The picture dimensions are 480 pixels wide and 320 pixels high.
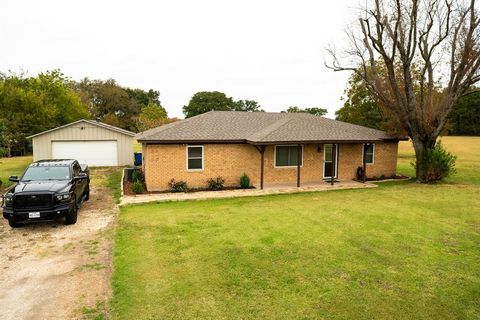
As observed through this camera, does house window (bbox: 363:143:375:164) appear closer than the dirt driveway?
No


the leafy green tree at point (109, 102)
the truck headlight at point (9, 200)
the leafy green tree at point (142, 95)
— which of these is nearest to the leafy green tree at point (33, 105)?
the leafy green tree at point (109, 102)

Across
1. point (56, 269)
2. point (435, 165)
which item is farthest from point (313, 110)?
point (56, 269)

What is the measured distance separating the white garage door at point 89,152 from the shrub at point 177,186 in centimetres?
1150

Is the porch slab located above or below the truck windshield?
below

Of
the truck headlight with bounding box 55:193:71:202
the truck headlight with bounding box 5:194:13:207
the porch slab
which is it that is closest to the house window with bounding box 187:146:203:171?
the porch slab

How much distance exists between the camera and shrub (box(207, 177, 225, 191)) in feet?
50.4

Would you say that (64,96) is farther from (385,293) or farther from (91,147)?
(385,293)

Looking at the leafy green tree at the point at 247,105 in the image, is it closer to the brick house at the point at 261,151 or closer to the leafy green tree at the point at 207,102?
the leafy green tree at the point at 207,102

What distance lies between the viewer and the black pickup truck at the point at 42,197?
881 centimetres

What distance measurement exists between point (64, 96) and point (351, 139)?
3632 centimetres

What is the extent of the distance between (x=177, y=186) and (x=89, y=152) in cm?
1244

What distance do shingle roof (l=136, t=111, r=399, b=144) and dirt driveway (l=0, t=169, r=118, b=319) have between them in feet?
18.6

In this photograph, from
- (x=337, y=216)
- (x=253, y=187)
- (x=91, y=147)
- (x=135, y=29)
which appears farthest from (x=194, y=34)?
(x=337, y=216)

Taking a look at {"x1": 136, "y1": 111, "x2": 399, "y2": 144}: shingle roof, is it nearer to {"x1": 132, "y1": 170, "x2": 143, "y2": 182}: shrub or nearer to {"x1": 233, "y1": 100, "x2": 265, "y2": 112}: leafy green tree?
{"x1": 132, "y1": 170, "x2": 143, "y2": 182}: shrub
